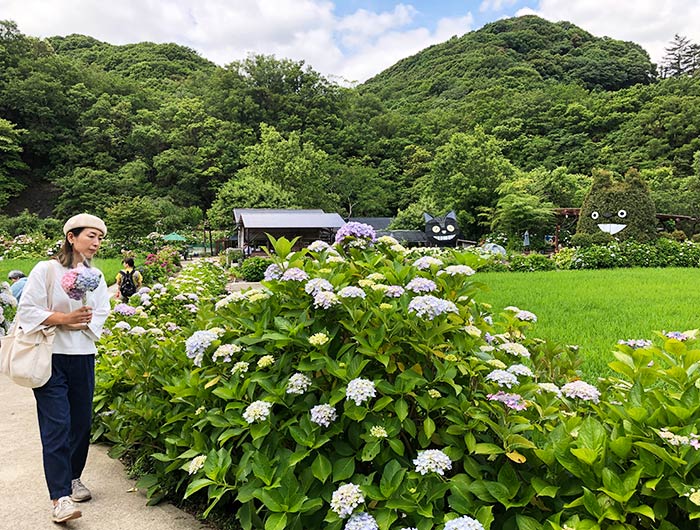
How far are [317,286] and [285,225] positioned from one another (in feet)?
67.0

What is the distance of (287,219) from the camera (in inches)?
891

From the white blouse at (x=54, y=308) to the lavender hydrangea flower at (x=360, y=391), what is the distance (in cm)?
134

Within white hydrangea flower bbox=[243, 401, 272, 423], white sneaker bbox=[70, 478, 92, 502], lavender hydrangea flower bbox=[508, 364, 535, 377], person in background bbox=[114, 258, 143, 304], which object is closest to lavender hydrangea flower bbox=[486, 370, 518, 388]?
lavender hydrangea flower bbox=[508, 364, 535, 377]

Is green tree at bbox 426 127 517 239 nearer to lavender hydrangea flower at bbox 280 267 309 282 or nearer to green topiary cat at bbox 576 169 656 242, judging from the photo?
green topiary cat at bbox 576 169 656 242

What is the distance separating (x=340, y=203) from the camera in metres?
37.6

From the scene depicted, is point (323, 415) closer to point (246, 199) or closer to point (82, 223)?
point (82, 223)

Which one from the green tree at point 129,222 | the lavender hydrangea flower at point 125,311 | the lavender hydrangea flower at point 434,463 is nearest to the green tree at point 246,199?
the green tree at point 129,222

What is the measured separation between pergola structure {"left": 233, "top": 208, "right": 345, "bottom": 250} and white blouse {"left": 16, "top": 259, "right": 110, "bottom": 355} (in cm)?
1869

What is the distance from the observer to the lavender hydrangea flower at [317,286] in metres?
1.74

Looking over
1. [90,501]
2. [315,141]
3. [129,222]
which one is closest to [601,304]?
[90,501]

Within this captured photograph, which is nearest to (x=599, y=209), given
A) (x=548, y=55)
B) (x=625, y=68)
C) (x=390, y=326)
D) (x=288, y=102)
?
(x=390, y=326)

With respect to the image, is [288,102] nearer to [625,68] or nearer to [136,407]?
[625,68]

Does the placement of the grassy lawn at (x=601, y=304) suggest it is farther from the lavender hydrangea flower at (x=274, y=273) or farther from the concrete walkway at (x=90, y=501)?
the concrete walkway at (x=90, y=501)

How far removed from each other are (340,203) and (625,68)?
40.5 m
